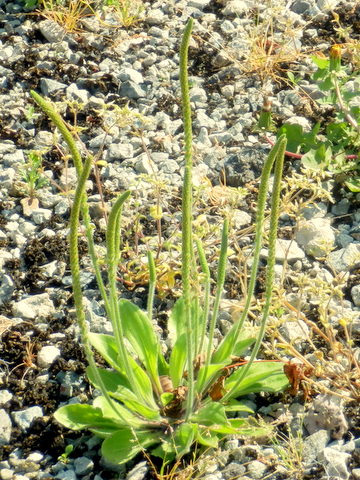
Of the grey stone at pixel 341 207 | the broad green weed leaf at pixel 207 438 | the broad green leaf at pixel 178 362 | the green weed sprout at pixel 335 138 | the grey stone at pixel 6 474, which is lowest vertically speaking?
the grey stone at pixel 6 474

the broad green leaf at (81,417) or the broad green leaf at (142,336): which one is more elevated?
the broad green leaf at (142,336)

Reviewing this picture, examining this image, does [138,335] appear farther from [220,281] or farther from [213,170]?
[213,170]

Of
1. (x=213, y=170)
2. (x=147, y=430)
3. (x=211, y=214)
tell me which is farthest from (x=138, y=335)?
(x=213, y=170)

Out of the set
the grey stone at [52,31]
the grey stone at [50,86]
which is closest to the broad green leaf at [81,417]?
the grey stone at [50,86]

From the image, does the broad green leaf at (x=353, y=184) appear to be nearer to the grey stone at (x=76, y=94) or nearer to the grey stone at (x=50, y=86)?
the grey stone at (x=76, y=94)

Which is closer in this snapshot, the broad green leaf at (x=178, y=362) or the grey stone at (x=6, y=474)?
the grey stone at (x=6, y=474)

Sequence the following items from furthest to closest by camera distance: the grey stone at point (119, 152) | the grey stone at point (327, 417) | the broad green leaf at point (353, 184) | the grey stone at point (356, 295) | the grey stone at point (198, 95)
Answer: the grey stone at point (198, 95) → the grey stone at point (119, 152) → the broad green leaf at point (353, 184) → the grey stone at point (356, 295) → the grey stone at point (327, 417)

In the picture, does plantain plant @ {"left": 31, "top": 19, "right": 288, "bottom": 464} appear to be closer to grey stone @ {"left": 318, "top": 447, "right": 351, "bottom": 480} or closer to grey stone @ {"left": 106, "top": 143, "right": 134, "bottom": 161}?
grey stone @ {"left": 318, "top": 447, "right": 351, "bottom": 480}

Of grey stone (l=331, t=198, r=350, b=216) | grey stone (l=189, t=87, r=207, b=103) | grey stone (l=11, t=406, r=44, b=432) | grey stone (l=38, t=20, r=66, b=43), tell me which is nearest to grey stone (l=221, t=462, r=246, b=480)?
grey stone (l=11, t=406, r=44, b=432)
